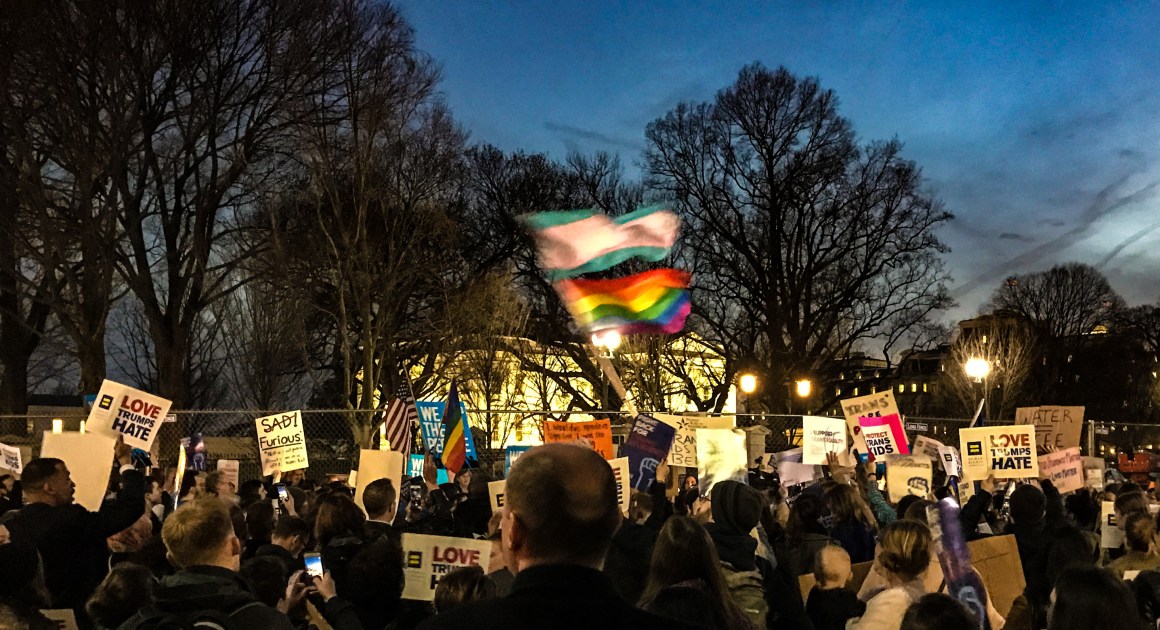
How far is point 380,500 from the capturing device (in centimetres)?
611

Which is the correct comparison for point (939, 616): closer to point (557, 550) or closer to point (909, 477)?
point (557, 550)

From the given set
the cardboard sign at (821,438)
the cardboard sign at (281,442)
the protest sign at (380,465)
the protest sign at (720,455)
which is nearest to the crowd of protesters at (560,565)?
the protest sign at (720,455)

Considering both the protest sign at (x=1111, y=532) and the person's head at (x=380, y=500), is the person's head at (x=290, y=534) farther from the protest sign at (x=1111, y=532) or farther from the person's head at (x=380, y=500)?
the protest sign at (x=1111, y=532)

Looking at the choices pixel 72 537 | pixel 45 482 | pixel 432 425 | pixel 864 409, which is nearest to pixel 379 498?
pixel 72 537

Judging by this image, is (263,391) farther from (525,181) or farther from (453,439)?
(525,181)

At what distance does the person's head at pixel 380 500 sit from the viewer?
239 inches

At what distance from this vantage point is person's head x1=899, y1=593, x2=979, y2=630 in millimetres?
3191

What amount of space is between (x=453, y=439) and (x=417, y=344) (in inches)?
842

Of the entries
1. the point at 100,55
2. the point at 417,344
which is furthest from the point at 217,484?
the point at 417,344

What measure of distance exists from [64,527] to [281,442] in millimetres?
6673

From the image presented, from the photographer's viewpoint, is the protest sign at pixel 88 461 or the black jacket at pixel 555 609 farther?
the protest sign at pixel 88 461

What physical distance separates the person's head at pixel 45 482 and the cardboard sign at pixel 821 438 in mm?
8045

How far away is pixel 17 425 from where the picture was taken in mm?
22797

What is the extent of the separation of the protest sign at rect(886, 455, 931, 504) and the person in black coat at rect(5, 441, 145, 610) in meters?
6.75
